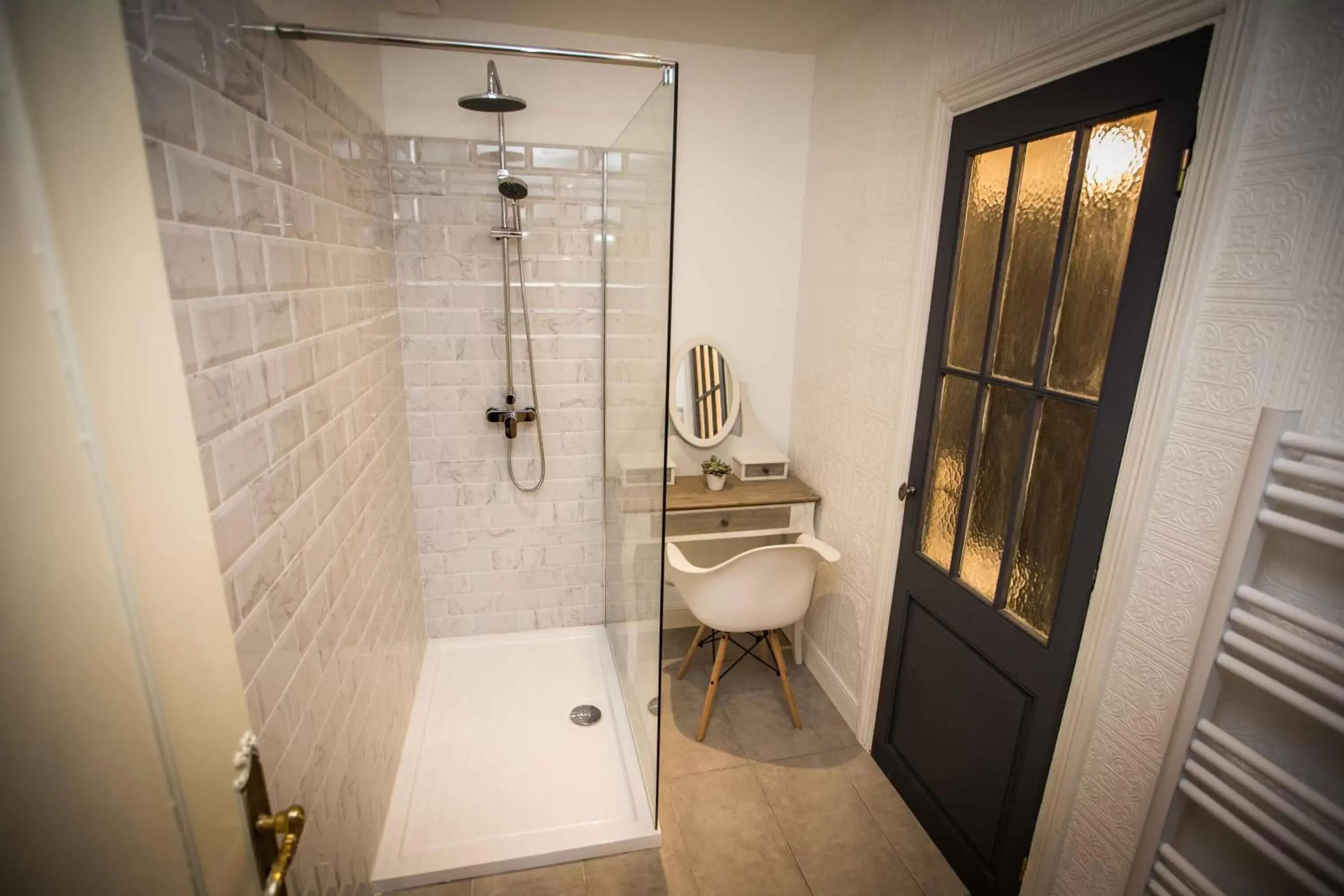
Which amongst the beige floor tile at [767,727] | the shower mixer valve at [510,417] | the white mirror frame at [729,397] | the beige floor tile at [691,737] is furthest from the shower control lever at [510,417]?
the beige floor tile at [767,727]

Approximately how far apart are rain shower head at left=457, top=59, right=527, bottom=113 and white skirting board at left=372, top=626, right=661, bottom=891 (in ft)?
7.11

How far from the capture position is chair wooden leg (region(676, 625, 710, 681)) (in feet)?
8.41

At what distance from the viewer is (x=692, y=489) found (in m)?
2.65

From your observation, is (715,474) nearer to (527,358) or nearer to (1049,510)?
(527,358)

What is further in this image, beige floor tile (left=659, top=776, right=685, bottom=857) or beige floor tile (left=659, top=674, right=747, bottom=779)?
beige floor tile (left=659, top=674, right=747, bottom=779)

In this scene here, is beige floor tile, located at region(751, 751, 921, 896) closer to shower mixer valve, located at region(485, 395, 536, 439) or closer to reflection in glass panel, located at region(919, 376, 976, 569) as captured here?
reflection in glass panel, located at region(919, 376, 976, 569)

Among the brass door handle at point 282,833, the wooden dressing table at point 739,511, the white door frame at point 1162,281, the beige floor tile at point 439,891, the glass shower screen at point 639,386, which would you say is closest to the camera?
the brass door handle at point 282,833

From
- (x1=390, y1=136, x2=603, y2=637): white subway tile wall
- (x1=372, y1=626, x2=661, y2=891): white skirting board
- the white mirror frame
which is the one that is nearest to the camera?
(x1=372, y1=626, x2=661, y2=891): white skirting board

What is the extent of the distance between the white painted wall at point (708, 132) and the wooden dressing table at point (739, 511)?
1.41ft

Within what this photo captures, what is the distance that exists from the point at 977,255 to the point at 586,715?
6.87ft

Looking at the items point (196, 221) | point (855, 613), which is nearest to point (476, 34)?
point (196, 221)

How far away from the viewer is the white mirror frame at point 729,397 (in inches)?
109

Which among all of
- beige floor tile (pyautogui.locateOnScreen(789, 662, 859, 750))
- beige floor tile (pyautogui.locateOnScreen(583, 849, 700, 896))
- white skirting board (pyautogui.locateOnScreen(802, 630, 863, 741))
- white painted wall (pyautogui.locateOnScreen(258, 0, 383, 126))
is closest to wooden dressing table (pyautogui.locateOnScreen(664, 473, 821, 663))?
white skirting board (pyautogui.locateOnScreen(802, 630, 863, 741))

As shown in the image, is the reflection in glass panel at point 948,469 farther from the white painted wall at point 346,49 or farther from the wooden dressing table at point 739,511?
the white painted wall at point 346,49
